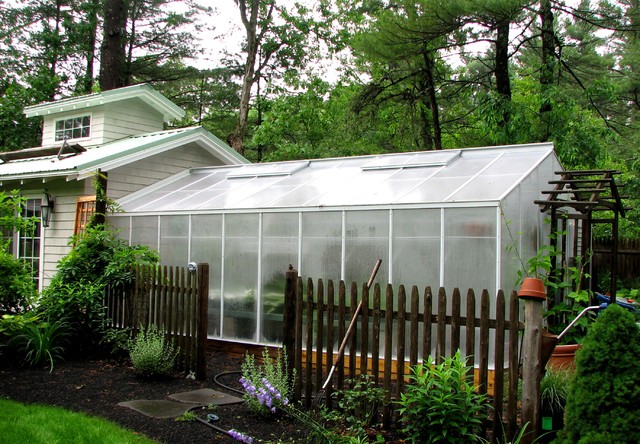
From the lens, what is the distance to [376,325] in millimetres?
5148

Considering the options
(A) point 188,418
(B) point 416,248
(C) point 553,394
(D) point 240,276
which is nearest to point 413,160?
(B) point 416,248

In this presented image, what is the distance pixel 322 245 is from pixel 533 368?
453 centimetres

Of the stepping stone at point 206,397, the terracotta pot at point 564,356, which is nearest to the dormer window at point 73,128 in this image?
the stepping stone at point 206,397

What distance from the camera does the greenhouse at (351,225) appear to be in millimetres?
7273

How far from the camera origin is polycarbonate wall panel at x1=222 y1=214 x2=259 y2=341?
9.04 meters

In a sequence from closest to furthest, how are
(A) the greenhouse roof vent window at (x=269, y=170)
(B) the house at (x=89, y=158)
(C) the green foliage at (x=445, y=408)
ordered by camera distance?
(C) the green foliage at (x=445, y=408)
(A) the greenhouse roof vent window at (x=269, y=170)
(B) the house at (x=89, y=158)

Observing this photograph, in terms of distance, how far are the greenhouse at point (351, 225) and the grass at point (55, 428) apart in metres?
3.66

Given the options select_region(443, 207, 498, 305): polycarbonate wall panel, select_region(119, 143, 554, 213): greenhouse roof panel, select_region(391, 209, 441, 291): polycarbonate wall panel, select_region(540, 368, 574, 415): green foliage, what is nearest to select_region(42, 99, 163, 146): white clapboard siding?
select_region(119, 143, 554, 213): greenhouse roof panel

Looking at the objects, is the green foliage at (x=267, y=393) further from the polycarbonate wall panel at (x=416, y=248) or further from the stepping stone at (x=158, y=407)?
the polycarbonate wall panel at (x=416, y=248)

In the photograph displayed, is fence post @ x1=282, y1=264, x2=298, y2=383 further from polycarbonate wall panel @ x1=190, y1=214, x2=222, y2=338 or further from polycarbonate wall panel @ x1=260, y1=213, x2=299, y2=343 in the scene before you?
polycarbonate wall panel @ x1=190, y1=214, x2=222, y2=338

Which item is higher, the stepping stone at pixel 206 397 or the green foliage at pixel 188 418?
the green foliage at pixel 188 418

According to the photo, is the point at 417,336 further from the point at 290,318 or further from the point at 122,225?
the point at 122,225

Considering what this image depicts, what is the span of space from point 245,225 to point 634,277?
12360 mm

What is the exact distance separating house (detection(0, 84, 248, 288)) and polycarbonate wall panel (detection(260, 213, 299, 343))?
12.6ft
